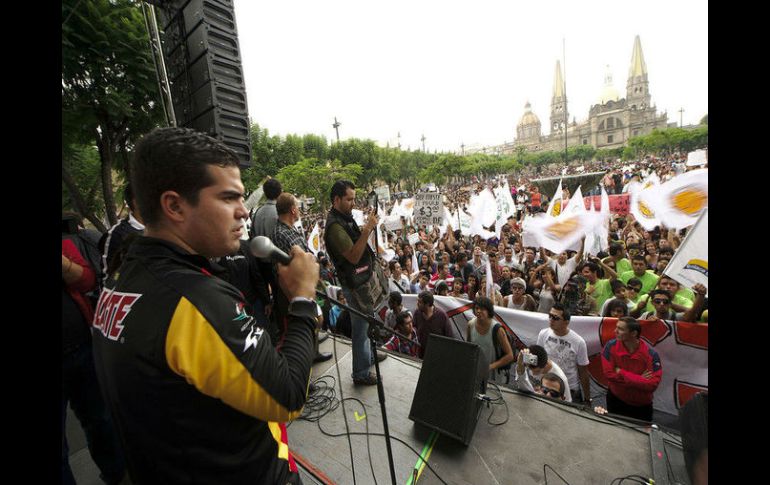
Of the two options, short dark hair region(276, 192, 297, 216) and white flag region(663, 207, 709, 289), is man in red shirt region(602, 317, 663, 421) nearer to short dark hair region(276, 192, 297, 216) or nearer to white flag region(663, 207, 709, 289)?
white flag region(663, 207, 709, 289)

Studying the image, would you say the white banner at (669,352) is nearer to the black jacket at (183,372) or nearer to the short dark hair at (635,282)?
the short dark hair at (635,282)

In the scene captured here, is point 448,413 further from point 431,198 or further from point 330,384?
point 431,198

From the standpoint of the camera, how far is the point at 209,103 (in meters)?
3.73

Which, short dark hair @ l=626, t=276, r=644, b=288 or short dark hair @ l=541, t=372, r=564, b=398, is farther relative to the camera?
short dark hair @ l=626, t=276, r=644, b=288

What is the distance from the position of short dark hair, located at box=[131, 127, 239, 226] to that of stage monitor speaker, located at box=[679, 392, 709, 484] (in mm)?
2564

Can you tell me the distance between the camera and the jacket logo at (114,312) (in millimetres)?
970

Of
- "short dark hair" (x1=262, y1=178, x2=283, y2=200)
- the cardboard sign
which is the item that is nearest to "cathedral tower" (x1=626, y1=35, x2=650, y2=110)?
the cardboard sign

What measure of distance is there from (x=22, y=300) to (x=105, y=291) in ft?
0.74

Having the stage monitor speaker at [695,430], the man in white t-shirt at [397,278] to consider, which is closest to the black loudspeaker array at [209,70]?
the stage monitor speaker at [695,430]

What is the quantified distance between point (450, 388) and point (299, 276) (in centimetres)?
193

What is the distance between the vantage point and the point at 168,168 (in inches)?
41.5

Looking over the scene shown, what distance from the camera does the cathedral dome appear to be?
117 meters

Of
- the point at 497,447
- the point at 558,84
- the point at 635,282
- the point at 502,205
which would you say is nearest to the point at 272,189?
the point at 497,447

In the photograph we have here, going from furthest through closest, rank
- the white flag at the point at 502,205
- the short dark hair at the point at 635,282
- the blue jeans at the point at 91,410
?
the white flag at the point at 502,205 < the short dark hair at the point at 635,282 < the blue jeans at the point at 91,410
